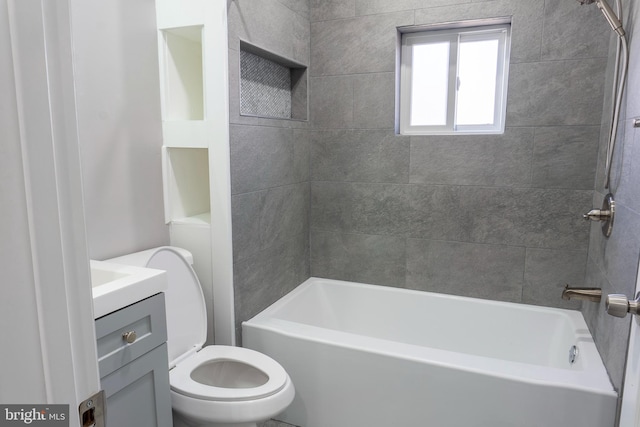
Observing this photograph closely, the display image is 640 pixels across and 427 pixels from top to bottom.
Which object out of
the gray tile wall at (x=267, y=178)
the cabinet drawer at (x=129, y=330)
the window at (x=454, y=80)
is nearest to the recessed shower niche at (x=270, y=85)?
the gray tile wall at (x=267, y=178)

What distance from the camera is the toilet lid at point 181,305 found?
5.97 ft

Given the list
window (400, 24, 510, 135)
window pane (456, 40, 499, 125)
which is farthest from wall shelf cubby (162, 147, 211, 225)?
window pane (456, 40, 499, 125)

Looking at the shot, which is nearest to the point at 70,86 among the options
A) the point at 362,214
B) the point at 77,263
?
the point at 77,263

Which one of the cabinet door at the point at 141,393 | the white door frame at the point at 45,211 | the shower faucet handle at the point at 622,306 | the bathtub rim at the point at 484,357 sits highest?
the white door frame at the point at 45,211

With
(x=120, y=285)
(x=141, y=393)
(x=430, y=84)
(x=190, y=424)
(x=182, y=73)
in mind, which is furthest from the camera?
(x=430, y=84)

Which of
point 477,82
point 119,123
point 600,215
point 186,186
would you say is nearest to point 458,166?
point 477,82

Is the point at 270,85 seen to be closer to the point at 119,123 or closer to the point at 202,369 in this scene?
the point at 119,123

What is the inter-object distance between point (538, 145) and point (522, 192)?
260 mm

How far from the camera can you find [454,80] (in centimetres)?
256

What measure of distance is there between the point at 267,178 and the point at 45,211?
1834 millimetres

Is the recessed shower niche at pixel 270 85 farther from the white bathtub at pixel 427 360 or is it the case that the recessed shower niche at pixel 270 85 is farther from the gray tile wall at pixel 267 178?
the white bathtub at pixel 427 360

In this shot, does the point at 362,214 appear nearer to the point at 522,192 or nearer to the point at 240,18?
the point at 522,192

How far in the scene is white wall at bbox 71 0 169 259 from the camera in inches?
66.0

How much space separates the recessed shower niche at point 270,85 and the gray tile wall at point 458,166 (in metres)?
0.09
